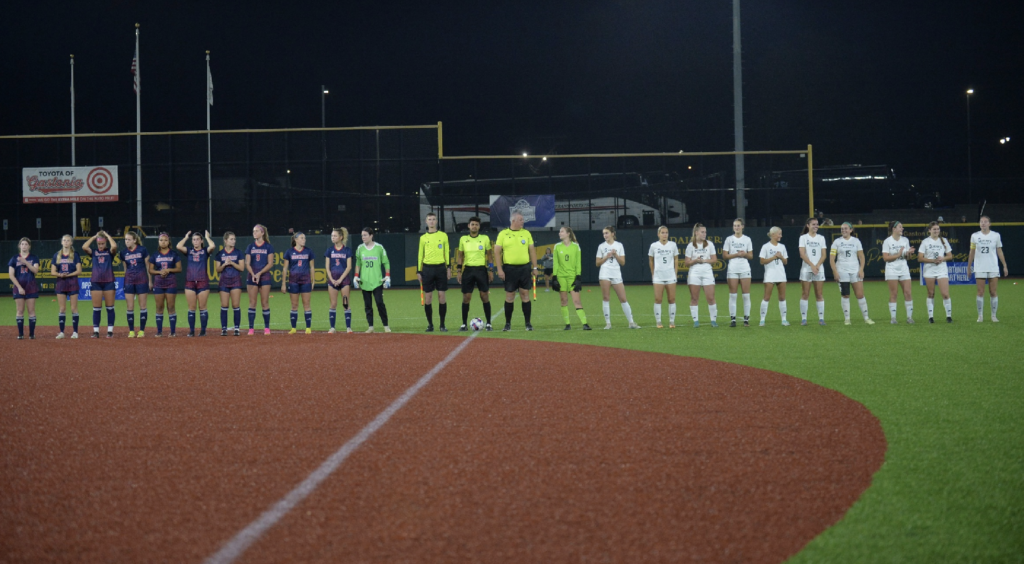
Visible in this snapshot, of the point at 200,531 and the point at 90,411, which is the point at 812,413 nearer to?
the point at 200,531

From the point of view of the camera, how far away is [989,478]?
4359mm

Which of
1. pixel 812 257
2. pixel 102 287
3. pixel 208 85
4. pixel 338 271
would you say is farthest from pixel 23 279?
pixel 208 85

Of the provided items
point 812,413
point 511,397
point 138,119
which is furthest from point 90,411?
point 138,119

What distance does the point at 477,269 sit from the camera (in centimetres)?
1359

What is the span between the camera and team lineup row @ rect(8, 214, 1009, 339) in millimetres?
13570

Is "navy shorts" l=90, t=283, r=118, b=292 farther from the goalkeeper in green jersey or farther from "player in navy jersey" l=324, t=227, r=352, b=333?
the goalkeeper in green jersey

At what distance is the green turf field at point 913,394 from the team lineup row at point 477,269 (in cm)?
71

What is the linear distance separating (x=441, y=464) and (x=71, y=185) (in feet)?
121

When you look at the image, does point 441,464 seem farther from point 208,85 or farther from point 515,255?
point 208,85

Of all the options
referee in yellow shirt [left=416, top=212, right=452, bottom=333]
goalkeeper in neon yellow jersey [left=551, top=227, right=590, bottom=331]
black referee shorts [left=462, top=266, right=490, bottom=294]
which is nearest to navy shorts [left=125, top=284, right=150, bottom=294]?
referee in yellow shirt [left=416, top=212, right=452, bottom=333]

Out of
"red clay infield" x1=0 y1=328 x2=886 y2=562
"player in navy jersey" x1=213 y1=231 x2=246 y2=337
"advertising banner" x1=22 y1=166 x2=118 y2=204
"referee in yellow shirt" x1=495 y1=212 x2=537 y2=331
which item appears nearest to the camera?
"red clay infield" x1=0 y1=328 x2=886 y2=562

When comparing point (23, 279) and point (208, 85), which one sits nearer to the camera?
point (23, 279)

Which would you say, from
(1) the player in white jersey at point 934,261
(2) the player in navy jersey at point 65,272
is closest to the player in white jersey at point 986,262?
(1) the player in white jersey at point 934,261

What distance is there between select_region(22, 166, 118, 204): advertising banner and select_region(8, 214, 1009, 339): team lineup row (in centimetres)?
2359
